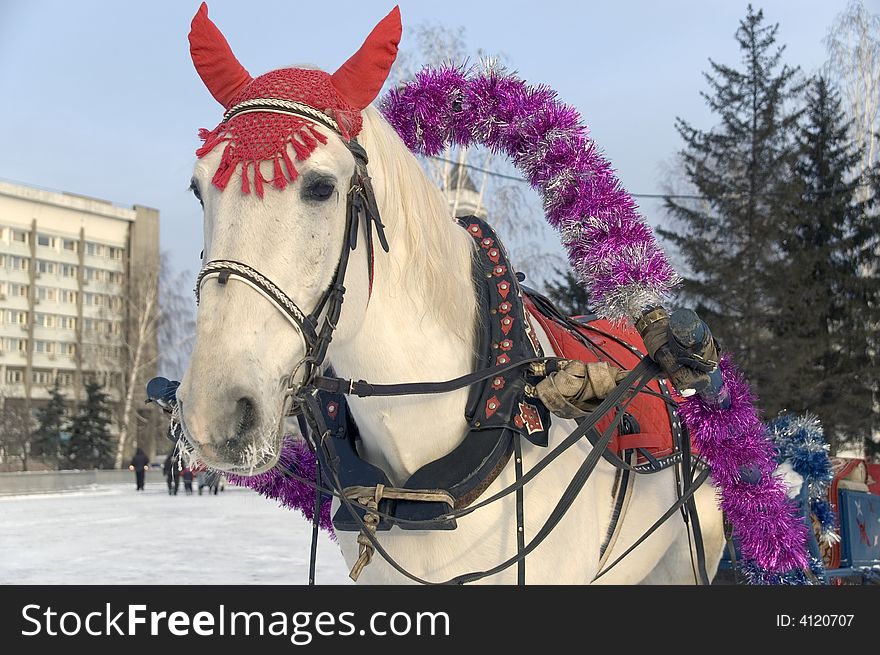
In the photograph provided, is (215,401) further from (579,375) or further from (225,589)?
(579,375)

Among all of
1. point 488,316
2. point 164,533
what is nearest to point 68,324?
point 164,533

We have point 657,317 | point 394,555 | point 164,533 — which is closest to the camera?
point 394,555

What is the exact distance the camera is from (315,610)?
6.87 feet

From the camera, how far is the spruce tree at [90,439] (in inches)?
1367

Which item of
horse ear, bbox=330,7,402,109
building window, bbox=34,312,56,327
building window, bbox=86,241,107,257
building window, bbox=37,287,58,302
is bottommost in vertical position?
horse ear, bbox=330,7,402,109

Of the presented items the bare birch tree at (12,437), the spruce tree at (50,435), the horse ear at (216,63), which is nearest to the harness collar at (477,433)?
the horse ear at (216,63)

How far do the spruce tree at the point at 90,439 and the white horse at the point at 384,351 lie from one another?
3486 cm

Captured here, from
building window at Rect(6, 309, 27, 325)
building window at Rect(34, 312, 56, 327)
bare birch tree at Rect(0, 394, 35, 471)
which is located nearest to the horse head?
bare birch tree at Rect(0, 394, 35, 471)

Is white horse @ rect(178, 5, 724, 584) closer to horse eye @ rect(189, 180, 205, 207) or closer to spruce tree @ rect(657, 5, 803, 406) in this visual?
horse eye @ rect(189, 180, 205, 207)

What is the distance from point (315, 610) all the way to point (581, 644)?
2.05 ft

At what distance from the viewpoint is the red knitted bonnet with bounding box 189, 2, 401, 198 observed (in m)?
1.97

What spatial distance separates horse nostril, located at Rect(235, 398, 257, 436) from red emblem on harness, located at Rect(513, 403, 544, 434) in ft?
2.80

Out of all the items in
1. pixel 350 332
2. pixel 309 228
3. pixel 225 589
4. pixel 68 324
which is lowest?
pixel 225 589

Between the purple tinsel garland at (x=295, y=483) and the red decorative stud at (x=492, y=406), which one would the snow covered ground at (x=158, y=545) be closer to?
the purple tinsel garland at (x=295, y=483)
